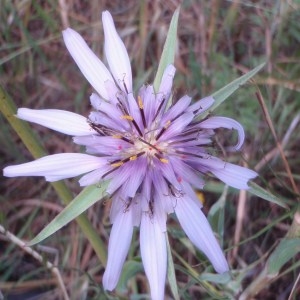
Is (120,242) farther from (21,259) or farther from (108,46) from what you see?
(21,259)

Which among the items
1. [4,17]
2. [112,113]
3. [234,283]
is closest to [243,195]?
[234,283]

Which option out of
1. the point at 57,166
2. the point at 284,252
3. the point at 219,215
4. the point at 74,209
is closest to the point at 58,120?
the point at 57,166

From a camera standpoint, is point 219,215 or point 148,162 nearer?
point 148,162

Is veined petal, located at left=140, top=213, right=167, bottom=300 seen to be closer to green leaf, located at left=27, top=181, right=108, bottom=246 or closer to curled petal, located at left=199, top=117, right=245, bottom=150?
green leaf, located at left=27, top=181, right=108, bottom=246

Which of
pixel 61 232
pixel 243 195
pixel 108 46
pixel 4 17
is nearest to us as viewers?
pixel 108 46

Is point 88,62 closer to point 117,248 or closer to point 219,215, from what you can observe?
point 117,248
